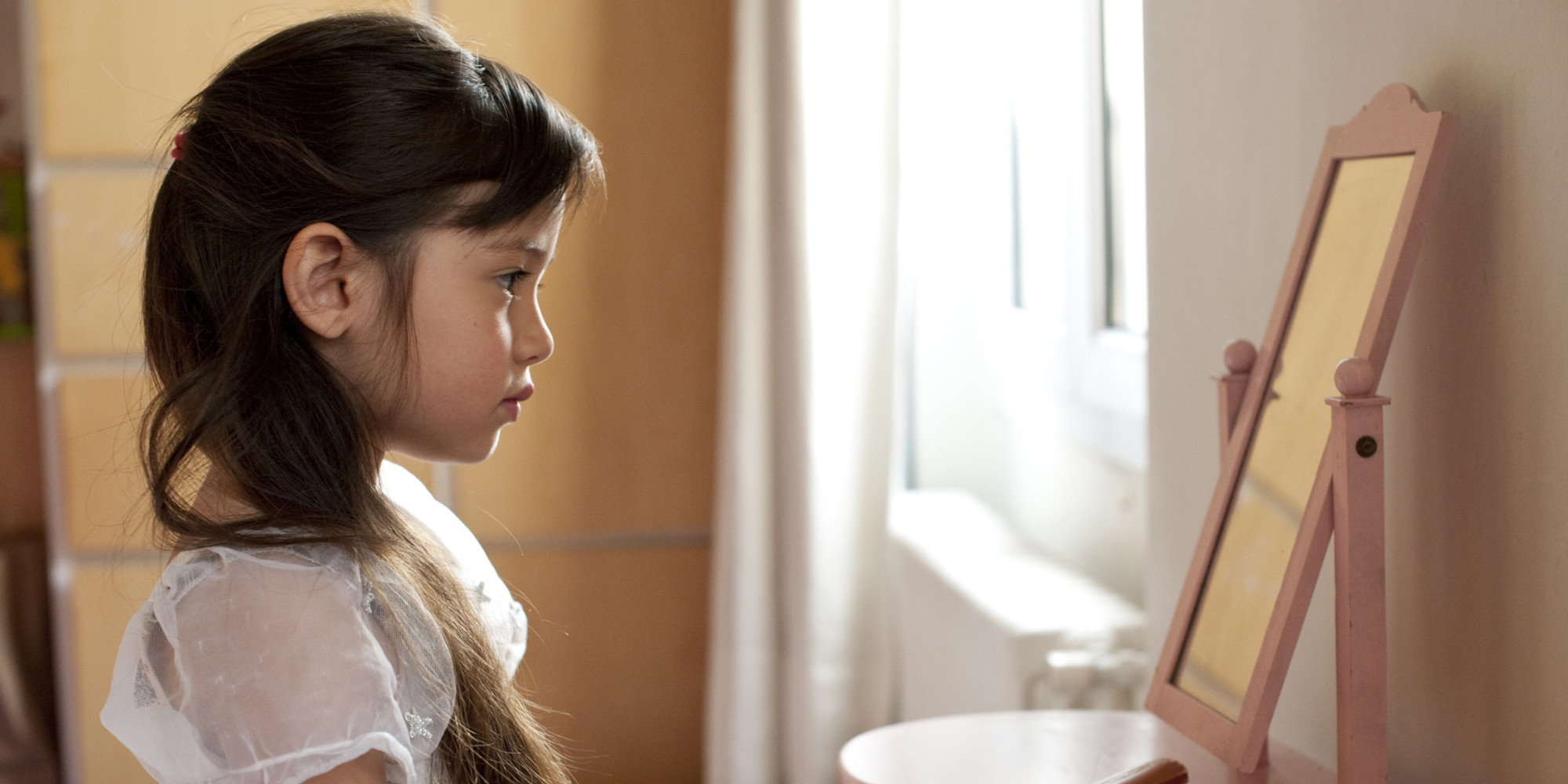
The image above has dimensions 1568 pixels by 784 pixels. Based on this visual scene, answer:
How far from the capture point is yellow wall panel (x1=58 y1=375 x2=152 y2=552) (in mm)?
2369

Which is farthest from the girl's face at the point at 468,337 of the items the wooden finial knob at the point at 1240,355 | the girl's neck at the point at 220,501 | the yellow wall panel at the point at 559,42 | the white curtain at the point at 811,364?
the yellow wall panel at the point at 559,42

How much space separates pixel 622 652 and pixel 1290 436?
1855mm

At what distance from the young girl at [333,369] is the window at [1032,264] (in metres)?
1.08

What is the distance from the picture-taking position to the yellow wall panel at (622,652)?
253 centimetres

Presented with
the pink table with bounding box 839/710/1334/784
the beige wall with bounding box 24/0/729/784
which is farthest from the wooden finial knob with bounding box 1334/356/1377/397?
the beige wall with bounding box 24/0/729/784

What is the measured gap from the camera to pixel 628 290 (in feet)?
8.09

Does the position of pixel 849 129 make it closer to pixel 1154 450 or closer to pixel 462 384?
pixel 1154 450

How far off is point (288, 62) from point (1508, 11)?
0.79 m

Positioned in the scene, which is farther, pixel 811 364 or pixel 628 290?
pixel 628 290

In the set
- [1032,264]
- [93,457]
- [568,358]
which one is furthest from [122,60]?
[1032,264]

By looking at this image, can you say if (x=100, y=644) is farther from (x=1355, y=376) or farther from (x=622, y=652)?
(x=1355, y=376)

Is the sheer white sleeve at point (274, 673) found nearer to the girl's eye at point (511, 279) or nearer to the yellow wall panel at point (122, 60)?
the girl's eye at point (511, 279)

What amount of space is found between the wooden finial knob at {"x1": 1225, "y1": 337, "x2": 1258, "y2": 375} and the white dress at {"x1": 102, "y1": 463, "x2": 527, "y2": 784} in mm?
623

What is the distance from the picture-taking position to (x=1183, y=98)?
123 centimetres
